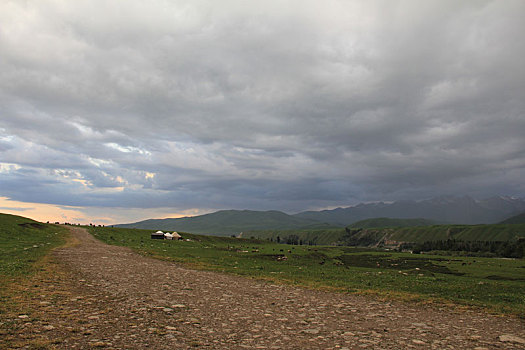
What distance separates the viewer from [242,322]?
10.7 meters

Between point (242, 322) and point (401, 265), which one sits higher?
point (242, 322)

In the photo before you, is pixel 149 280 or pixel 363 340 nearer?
pixel 363 340

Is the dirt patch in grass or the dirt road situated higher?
the dirt road

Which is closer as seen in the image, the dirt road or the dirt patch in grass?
the dirt road

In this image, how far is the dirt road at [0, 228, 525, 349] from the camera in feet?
28.3

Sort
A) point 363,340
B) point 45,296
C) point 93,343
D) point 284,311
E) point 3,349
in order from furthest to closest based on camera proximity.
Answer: point 45,296 → point 284,311 → point 363,340 → point 93,343 → point 3,349

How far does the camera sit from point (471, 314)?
42.0 feet

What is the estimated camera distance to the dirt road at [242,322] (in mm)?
8641

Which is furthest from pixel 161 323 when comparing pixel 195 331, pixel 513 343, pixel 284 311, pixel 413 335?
pixel 513 343

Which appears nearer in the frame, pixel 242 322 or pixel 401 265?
pixel 242 322

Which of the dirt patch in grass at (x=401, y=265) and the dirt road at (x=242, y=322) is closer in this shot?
the dirt road at (x=242, y=322)

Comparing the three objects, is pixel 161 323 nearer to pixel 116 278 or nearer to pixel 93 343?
pixel 93 343

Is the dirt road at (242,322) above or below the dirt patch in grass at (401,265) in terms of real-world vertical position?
above

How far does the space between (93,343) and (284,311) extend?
708 centimetres
